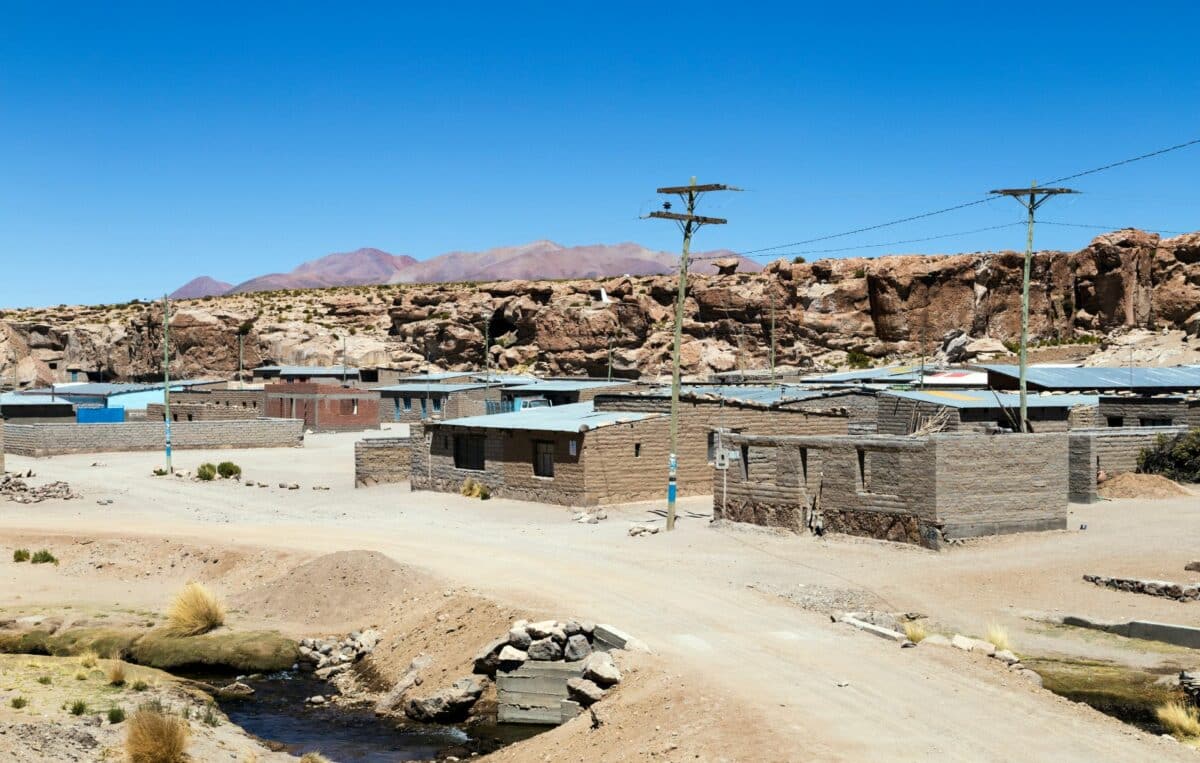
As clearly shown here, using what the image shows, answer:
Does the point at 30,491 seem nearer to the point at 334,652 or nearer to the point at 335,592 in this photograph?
the point at 335,592

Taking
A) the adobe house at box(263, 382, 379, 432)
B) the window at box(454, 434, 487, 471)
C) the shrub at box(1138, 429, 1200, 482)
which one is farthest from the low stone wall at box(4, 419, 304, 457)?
the shrub at box(1138, 429, 1200, 482)

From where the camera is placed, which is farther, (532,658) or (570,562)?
(570,562)

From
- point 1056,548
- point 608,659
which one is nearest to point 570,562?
point 608,659

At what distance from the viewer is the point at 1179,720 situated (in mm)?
14984

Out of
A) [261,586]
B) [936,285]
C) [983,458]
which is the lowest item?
[261,586]

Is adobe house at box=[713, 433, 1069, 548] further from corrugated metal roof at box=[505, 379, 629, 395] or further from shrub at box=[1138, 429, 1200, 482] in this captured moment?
corrugated metal roof at box=[505, 379, 629, 395]

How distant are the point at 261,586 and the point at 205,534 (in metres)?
6.03

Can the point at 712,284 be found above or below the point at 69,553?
above

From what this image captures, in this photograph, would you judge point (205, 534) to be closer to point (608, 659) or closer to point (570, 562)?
point (570, 562)

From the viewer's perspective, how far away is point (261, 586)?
2642 centimetres

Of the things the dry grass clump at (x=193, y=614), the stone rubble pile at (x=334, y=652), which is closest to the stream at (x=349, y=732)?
the stone rubble pile at (x=334, y=652)

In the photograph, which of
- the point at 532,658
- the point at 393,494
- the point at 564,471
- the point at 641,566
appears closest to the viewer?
the point at 532,658

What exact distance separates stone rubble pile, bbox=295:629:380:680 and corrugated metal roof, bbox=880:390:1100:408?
22595mm

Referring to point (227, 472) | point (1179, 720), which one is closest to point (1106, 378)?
point (227, 472)
